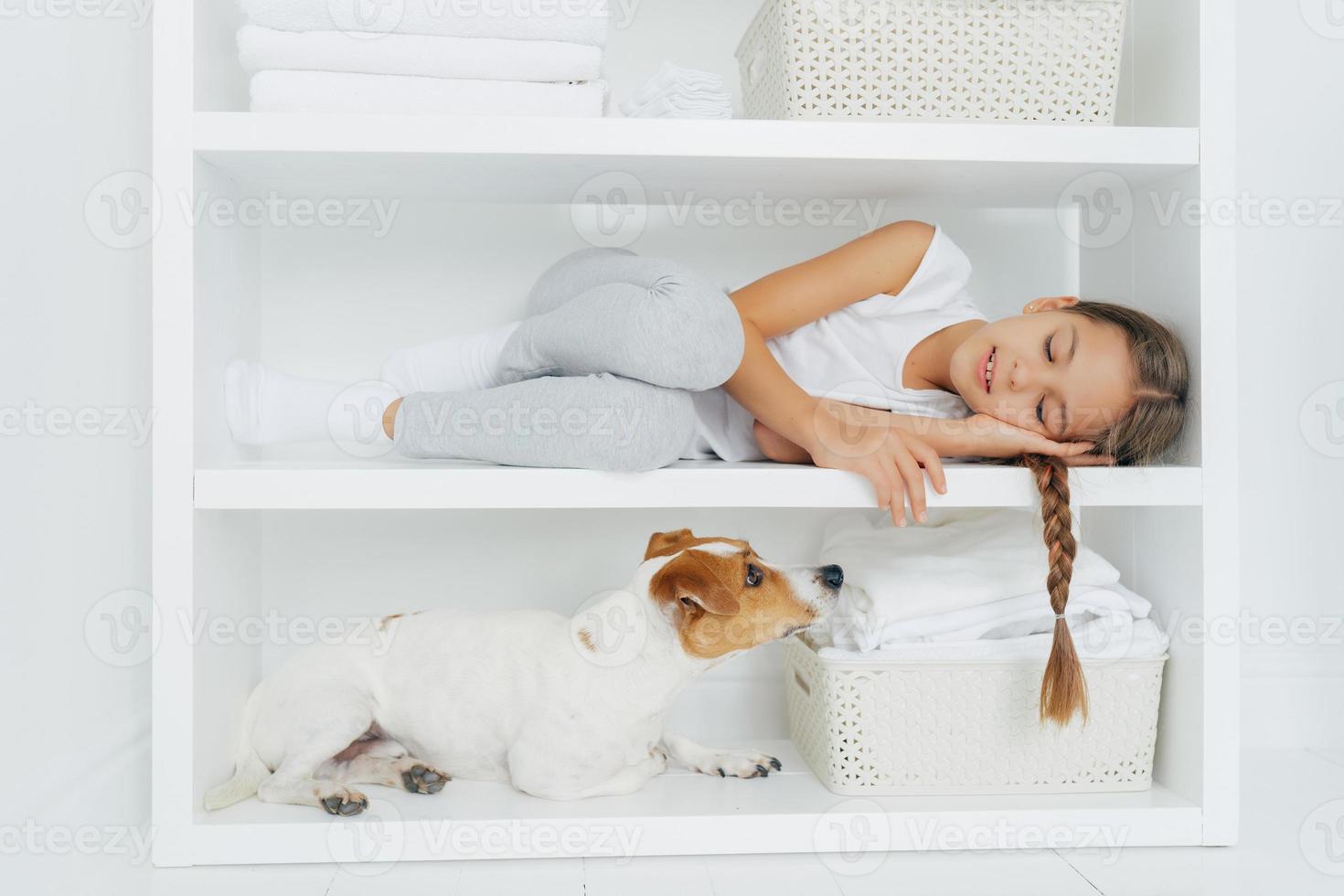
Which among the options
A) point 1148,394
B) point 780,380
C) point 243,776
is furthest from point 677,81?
point 243,776

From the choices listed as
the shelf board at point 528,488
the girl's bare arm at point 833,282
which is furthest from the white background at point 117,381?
the girl's bare arm at point 833,282

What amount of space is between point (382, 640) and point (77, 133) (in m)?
0.66

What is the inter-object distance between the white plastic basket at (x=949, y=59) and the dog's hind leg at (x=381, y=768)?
0.81 meters

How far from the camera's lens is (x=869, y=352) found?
1277mm

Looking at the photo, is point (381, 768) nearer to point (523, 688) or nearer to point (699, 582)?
point (523, 688)

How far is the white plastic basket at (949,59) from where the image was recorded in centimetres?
111

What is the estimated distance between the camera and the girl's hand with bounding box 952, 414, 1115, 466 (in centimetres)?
110

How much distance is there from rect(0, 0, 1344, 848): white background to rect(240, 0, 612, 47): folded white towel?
275mm

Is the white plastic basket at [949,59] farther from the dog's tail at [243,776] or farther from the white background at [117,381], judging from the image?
the dog's tail at [243,776]

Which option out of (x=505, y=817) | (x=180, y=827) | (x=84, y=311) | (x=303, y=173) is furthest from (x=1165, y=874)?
(x=84, y=311)

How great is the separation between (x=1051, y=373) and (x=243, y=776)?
0.96m

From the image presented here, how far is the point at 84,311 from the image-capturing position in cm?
116

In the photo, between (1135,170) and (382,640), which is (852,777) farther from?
(1135,170)

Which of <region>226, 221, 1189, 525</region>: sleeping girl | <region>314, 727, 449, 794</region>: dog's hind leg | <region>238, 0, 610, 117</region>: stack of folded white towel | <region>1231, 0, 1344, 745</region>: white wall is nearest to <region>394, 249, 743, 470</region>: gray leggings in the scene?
<region>226, 221, 1189, 525</region>: sleeping girl
